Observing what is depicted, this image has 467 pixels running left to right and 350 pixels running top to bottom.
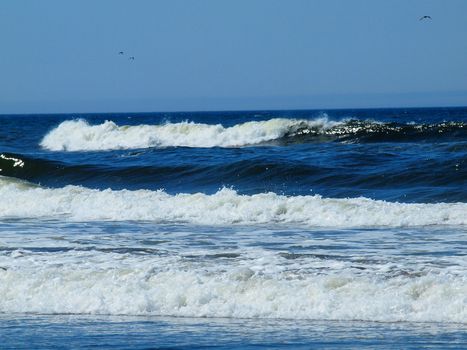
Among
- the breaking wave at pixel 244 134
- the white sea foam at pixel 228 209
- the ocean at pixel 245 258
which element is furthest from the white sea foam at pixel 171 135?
the white sea foam at pixel 228 209

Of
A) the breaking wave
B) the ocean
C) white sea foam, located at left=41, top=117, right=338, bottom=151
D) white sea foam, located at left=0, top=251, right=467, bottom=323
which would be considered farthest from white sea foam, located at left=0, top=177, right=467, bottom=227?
white sea foam, located at left=41, top=117, right=338, bottom=151

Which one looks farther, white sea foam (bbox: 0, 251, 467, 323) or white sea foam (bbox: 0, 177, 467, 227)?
white sea foam (bbox: 0, 177, 467, 227)

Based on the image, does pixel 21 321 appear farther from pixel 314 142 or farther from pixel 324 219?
pixel 314 142

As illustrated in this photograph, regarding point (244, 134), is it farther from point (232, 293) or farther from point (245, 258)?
point (232, 293)

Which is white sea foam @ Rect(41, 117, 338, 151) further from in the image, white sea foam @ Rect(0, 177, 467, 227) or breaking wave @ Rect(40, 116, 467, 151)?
white sea foam @ Rect(0, 177, 467, 227)

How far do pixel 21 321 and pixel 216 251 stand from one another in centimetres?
Result: 439

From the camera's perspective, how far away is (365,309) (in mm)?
9578

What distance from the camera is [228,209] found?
1941 centimetres

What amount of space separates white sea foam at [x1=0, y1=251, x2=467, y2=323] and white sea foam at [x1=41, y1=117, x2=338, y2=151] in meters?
32.7

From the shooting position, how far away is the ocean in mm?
9023

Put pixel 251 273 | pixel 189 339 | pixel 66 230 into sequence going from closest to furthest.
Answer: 1. pixel 189 339
2. pixel 251 273
3. pixel 66 230

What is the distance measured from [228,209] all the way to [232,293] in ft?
29.4

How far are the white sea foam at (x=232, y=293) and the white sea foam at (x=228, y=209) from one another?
592cm

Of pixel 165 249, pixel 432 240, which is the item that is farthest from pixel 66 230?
pixel 432 240
